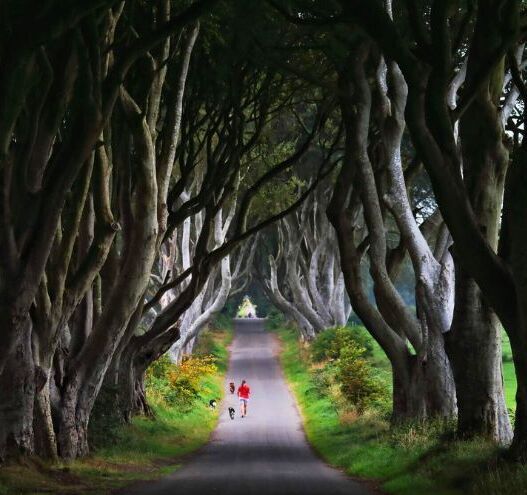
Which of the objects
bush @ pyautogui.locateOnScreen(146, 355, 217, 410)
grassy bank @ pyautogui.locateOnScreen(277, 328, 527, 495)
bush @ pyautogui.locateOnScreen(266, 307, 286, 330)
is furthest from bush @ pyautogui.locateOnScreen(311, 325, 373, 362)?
bush @ pyautogui.locateOnScreen(266, 307, 286, 330)

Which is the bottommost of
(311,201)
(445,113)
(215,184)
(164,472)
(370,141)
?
(164,472)

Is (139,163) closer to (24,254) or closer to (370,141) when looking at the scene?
(24,254)

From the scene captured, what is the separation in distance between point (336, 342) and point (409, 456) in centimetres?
2547

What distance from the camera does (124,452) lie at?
20.7 metres

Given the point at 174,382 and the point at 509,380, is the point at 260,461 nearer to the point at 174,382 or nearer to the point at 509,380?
the point at 174,382

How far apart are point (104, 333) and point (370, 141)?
9.79m

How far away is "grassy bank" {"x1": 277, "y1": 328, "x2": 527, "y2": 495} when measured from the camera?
463 inches

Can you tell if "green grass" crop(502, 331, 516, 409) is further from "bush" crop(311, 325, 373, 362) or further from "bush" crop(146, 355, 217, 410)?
"bush" crop(146, 355, 217, 410)

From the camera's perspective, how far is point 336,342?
4184 centimetres

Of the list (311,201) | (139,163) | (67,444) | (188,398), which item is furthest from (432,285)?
(311,201)

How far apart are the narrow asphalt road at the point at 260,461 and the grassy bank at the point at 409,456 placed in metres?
0.50

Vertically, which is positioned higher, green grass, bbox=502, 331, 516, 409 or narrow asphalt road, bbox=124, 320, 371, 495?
green grass, bbox=502, 331, 516, 409

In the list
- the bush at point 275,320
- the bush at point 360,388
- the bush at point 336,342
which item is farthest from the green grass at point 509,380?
the bush at point 275,320

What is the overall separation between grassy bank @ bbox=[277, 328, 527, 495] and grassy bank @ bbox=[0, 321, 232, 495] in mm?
3437
